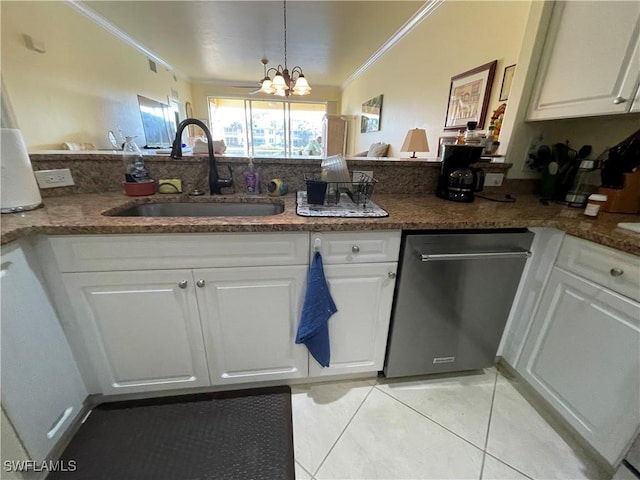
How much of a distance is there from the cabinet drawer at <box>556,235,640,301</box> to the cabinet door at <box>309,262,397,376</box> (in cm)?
69

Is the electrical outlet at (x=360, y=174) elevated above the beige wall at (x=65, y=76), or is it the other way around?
the beige wall at (x=65, y=76)

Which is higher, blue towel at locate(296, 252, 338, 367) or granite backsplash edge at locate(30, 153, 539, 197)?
granite backsplash edge at locate(30, 153, 539, 197)

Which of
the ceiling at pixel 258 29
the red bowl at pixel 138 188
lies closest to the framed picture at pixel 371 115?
the ceiling at pixel 258 29

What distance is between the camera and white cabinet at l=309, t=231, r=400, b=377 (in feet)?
3.40

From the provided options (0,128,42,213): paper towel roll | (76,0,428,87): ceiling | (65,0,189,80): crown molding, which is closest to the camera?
(0,128,42,213): paper towel roll

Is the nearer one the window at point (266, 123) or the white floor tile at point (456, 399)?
the white floor tile at point (456, 399)

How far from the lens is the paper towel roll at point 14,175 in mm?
905

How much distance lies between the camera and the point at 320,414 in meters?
1.21

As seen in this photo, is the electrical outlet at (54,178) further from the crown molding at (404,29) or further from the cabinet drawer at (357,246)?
the crown molding at (404,29)

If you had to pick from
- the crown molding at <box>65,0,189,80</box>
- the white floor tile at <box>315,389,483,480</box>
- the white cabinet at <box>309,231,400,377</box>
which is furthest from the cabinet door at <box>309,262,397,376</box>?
the crown molding at <box>65,0,189,80</box>

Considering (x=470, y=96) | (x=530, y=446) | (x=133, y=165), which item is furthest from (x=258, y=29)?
(x=530, y=446)

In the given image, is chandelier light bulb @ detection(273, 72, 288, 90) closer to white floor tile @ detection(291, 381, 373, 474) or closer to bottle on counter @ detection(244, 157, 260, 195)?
bottle on counter @ detection(244, 157, 260, 195)

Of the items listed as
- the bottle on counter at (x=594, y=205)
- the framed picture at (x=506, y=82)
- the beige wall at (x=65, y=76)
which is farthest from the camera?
the beige wall at (x=65, y=76)

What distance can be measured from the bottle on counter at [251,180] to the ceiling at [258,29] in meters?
2.51
